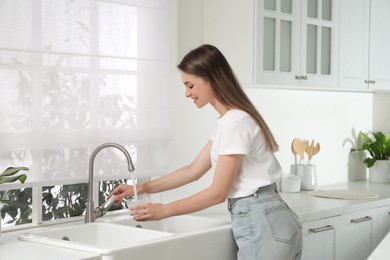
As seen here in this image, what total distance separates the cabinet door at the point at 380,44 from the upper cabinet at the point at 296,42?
45cm

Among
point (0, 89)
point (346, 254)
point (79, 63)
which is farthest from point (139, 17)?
point (346, 254)

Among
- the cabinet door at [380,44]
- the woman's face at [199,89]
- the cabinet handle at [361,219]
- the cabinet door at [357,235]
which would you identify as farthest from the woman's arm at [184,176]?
the cabinet door at [380,44]

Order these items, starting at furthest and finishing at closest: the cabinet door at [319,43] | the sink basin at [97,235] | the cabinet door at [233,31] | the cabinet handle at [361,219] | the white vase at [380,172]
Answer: the white vase at [380,172]
the cabinet door at [319,43]
the cabinet handle at [361,219]
the cabinet door at [233,31]
the sink basin at [97,235]

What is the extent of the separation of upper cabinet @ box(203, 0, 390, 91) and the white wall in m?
0.21

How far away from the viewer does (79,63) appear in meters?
2.88

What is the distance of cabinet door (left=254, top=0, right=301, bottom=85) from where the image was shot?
331cm

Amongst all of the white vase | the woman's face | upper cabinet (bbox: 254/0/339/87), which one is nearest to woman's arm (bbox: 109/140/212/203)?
the woman's face

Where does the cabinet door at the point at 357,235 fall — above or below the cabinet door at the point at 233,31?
below

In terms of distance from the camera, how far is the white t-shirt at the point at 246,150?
2.56 meters

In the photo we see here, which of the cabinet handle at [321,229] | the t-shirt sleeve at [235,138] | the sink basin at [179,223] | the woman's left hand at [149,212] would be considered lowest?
the cabinet handle at [321,229]

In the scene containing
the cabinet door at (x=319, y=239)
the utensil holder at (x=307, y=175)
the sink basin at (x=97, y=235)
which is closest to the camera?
the sink basin at (x=97, y=235)

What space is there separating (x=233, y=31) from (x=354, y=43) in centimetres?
103

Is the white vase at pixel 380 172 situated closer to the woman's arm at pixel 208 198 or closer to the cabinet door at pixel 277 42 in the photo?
the cabinet door at pixel 277 42

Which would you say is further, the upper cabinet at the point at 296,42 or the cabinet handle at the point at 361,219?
the cabinet handle at the point at 361,219
